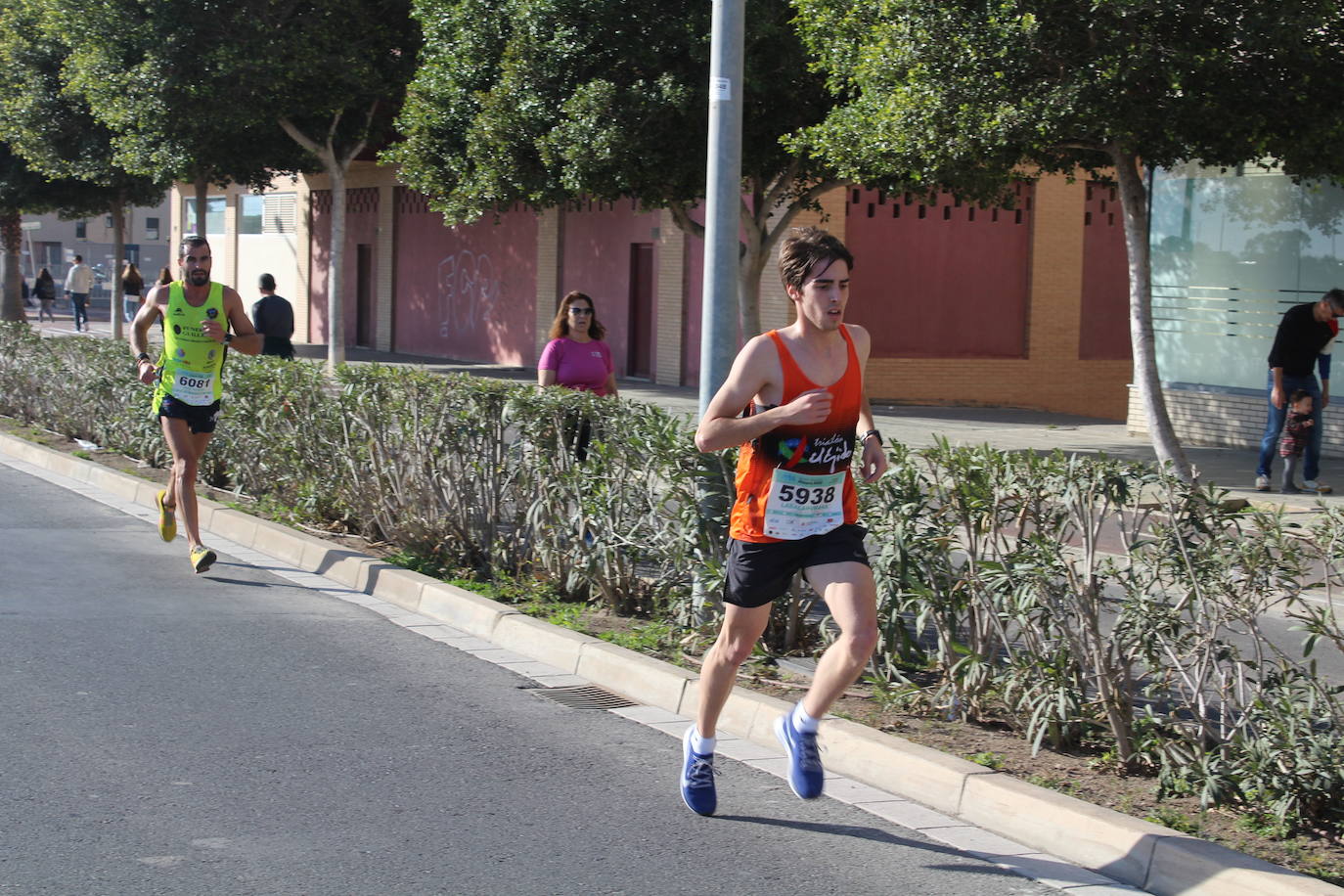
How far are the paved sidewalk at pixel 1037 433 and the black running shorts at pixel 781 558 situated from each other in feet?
27.3

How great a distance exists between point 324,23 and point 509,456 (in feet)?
62.6

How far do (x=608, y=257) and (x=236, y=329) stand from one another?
20.5 metres

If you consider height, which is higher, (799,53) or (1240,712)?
(799,53)

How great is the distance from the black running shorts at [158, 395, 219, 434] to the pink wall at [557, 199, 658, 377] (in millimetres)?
19033

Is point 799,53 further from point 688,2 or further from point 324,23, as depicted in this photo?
point 324,23

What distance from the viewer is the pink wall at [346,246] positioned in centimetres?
3906

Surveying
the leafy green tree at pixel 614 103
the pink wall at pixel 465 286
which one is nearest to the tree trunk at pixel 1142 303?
the leafy green tree at pixel 614 103

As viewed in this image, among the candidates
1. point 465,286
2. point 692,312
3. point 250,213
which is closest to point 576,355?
point 692,312

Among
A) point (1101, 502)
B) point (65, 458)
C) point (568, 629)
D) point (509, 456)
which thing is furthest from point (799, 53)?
point (1101, 502)

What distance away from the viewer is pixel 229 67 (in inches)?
961

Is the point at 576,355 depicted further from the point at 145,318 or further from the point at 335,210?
the point at 335,210

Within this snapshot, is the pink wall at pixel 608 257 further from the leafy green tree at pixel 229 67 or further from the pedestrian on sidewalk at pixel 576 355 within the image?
the pedestrian on sidewalk at pixel 576 355

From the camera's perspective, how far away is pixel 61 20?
26062mm

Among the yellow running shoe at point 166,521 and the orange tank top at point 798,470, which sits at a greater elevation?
the orange tank top at point 798,470
